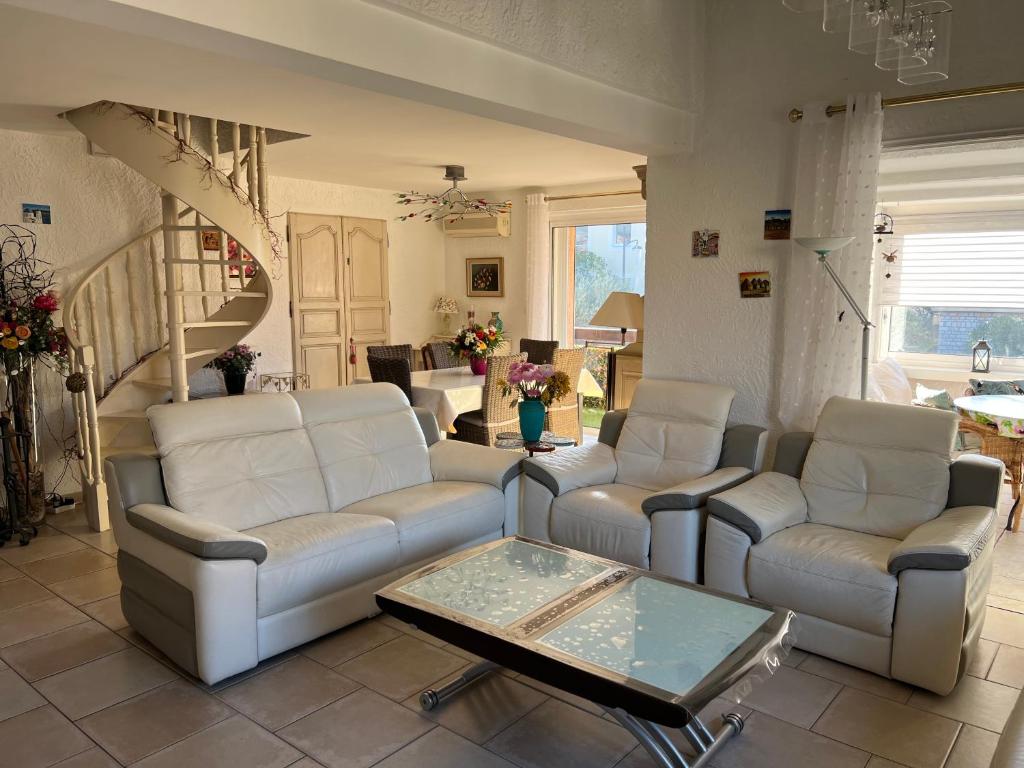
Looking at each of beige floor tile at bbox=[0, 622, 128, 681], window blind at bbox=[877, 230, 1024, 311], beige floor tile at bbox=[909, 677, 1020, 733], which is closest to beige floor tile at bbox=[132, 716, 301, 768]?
beige floor tile at bbox=[0, 622, 128, 681]

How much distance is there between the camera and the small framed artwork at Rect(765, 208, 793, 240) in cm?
394

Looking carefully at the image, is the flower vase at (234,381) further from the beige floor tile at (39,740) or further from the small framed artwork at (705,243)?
the small framed artwork at (705,243)

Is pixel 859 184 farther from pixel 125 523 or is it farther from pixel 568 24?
pixel 125 523

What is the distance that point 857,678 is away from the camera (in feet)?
9.12

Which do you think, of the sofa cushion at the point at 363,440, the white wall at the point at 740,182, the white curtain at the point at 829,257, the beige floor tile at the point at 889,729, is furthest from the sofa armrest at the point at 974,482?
the sofa cushion at the point at 363,440

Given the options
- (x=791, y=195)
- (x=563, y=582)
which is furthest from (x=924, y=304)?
(x=563, y=582)

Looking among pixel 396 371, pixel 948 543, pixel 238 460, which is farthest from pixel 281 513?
pixel 948 543

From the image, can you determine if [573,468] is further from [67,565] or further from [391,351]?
[391,351]

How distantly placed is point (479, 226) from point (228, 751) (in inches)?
257

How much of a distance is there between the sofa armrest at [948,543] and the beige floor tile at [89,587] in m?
3.49

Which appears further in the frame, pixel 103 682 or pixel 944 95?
pixel 944 95

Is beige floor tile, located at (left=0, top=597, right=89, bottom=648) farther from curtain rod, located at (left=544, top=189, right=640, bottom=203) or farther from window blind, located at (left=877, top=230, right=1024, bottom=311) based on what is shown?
window blind, located at (left=877, top=230, right=1024, bottom=311)

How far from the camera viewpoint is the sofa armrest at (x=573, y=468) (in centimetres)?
374

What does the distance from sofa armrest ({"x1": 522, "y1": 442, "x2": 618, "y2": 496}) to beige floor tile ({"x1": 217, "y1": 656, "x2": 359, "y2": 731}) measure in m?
1.42
